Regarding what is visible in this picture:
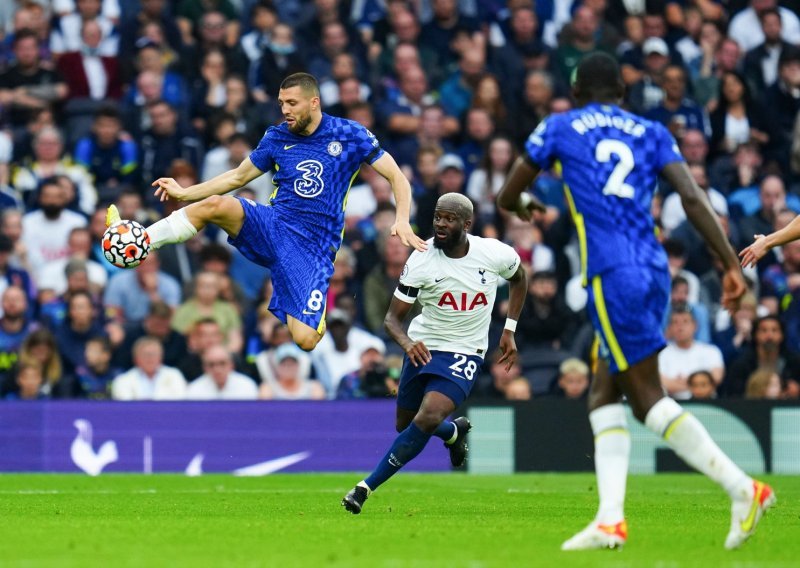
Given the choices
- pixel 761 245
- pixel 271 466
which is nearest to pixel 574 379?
pixel 271 466

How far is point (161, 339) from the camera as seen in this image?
19156mm

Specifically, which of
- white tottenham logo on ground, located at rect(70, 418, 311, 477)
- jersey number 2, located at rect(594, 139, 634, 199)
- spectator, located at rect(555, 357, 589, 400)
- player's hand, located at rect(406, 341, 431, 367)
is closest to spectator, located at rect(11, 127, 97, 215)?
white tottenham logo on ground, located at rect(70, 418, 311, 477)

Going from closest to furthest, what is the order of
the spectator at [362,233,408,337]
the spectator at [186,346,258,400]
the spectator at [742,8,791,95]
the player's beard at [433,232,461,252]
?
the player's beard at [433,232,461,252]
the spectator at [186,346,258,400]
the spectator at [362,233,408,337]
the spectator at [742,8,791,95]

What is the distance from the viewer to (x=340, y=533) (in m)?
9.92

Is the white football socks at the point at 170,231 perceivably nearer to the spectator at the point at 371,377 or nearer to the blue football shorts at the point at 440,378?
the blue football shorts at the point at 440,378

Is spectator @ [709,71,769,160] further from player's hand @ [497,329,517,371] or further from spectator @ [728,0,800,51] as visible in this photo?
player's hand @ [497,329,517,371]

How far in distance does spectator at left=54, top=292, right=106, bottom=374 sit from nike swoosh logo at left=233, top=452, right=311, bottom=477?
94.0 inches

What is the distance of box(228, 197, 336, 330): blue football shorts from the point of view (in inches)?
495

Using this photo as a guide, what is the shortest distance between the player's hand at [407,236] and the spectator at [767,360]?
8353 mm

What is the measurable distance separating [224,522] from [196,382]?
8.07 m

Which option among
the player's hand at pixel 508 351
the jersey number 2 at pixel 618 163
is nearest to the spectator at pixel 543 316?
the player's hand at pixel 508 351

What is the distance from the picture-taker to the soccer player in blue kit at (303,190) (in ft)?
41.3

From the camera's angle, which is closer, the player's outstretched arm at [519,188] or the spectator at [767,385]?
the player's outstretched arm at [519,188]

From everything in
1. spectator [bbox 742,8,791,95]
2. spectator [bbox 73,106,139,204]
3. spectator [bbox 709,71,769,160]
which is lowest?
spectator [bbox 73,106,139,204]
